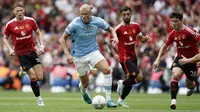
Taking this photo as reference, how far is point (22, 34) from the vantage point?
63.3ft

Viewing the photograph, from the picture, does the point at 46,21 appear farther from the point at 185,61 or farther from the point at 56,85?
the point at 185,61

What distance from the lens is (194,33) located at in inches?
698

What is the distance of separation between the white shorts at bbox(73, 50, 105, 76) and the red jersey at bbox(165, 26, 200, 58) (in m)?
1.90

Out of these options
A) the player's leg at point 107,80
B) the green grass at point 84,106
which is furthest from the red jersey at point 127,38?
the green grass at point 84,106

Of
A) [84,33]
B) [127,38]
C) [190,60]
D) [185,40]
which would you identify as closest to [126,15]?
[127,38]

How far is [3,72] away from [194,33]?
16.1m

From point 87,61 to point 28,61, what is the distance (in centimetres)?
181

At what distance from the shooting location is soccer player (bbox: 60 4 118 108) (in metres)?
18.0

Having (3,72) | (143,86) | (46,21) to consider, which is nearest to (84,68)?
(143,86)

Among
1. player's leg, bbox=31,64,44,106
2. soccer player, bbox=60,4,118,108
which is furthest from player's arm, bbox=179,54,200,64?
player's leg, bbox=31,64,44,106

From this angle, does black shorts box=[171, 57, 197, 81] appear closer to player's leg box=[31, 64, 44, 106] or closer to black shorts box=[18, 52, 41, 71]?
player's leg box=[31, 64, 44, 106]

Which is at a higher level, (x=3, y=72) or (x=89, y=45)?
(x=89, y=45)

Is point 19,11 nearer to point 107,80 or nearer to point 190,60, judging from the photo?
point 107,80

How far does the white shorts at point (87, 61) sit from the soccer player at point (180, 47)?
165 centimetres
